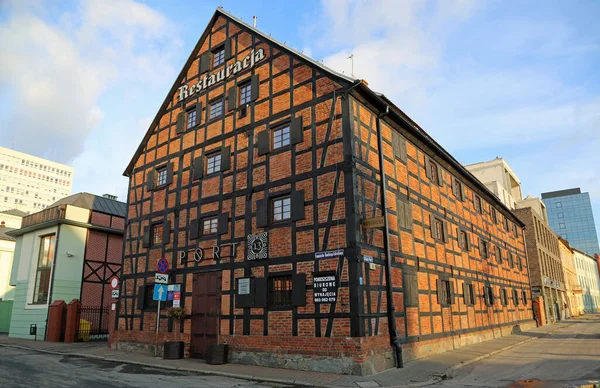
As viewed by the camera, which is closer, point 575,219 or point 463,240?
point 463,240

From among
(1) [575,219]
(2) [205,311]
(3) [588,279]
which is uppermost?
(1) [575,219]

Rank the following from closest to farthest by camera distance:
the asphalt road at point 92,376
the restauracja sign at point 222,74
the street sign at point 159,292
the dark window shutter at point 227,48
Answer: the asphalt road at point 92,376 < the street sign at point 159,292 < the restauracja sign at point 222,74 < the dark window shutter at point 227,48

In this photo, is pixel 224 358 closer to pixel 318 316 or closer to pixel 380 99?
pixel 318 316

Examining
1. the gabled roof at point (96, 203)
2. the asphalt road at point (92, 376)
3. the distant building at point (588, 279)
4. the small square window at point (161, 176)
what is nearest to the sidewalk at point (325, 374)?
the asphalt road at point (92, 376)

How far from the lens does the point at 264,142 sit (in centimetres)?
1593

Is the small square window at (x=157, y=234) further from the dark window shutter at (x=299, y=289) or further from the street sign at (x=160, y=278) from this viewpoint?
the dark window shutter at (x=299, y=289)

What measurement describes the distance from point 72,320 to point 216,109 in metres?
14.2

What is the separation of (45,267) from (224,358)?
16762 mm

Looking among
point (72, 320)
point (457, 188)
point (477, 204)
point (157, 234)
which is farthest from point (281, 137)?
point (72, 320)

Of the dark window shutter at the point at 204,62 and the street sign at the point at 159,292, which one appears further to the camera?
the dark window shutter at the point at 204,62

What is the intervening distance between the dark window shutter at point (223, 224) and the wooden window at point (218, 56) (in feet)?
24.0

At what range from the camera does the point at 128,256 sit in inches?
822

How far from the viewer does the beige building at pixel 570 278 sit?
58969mm

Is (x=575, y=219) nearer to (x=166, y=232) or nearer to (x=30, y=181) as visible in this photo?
(x=166, y=232)
